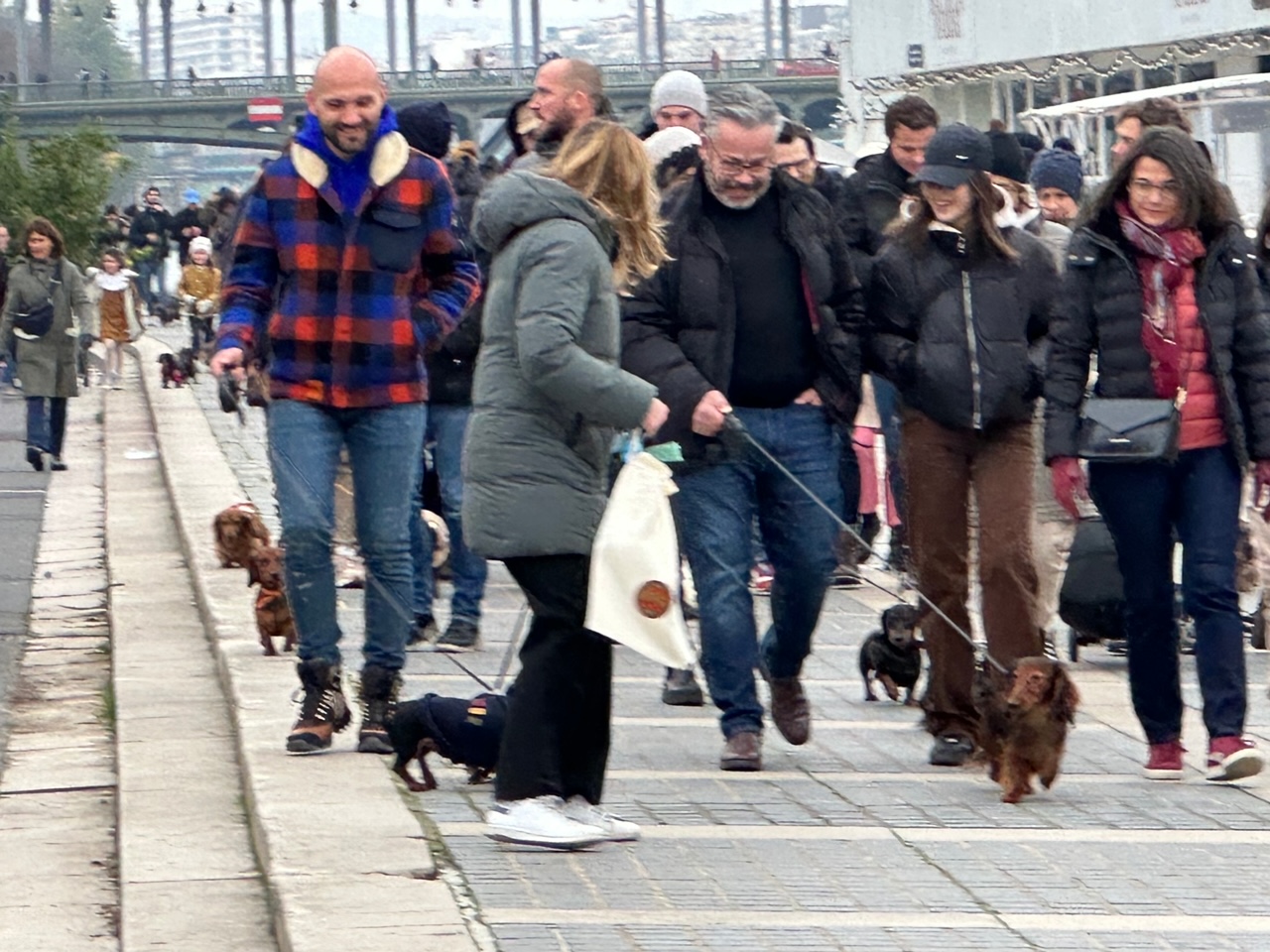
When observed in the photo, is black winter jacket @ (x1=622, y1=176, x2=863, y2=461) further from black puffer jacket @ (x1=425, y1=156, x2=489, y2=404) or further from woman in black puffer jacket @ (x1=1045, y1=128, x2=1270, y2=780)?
black puffer jacket @ (x1=425, y1=156, x2=489, y2=404)

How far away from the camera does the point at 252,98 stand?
368ft

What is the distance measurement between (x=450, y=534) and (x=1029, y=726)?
12.6 ft

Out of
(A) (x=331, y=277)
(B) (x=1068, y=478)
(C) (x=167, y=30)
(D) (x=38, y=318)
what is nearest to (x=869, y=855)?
(B) (x=1068, y=478)

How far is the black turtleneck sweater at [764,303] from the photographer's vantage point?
720cm

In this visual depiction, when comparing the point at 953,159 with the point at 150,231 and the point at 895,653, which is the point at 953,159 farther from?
the point at 150,231

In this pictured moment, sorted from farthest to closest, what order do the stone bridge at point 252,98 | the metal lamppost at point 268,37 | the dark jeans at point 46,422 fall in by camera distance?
the metal lamppost at point 268,37 < the stone bridge at point 252,98 < the dark jeans at point 46,422

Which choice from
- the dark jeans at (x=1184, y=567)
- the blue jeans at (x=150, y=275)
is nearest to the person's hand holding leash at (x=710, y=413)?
the dark jeans at (x=1184, y=567)

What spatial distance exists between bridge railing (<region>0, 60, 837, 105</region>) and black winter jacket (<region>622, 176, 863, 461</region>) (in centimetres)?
10595

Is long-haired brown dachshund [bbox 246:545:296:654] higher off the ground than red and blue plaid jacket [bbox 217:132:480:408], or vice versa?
red and blue plaid jacket [bbox 217:132:480:408]

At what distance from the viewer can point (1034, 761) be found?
6770mm

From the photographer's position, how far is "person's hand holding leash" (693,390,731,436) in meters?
6.90

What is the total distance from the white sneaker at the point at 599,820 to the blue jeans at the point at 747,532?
111 centimetres

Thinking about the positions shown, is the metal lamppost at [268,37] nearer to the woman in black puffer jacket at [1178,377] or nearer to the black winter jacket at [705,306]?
the black winter jacket at [705,306]

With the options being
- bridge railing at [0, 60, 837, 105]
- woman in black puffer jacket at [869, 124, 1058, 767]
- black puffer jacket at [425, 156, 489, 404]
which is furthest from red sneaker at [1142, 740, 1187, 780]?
bridge railing at [0, 60, 837, 105]
